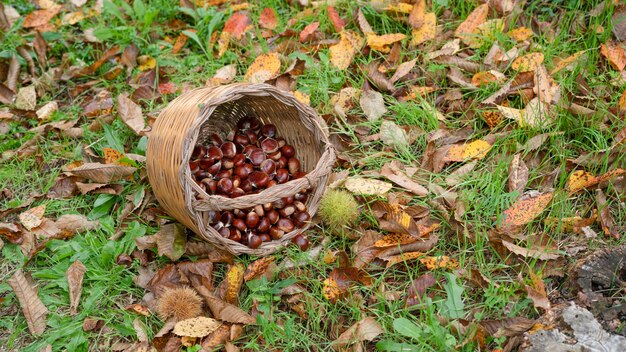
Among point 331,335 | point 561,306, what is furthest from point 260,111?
point 561,306

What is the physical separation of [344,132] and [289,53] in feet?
2.64

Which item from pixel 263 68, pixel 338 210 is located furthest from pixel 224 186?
pixel 263 68

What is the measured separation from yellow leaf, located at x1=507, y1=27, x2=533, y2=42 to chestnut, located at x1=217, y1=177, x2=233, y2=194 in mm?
1758

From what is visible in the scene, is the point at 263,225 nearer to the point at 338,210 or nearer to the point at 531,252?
the point at 338,210

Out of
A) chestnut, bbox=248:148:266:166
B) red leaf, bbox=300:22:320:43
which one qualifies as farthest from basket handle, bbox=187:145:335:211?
red leaf, bbox=300:22:320:43

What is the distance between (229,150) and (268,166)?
0.67 feet

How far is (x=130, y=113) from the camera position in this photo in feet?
11.5

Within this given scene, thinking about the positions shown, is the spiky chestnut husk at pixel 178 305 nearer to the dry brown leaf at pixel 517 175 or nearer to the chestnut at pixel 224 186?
the chestnut at pixel 224 186

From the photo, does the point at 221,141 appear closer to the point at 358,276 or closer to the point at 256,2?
the point at 358,276

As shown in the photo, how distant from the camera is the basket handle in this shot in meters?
2.55

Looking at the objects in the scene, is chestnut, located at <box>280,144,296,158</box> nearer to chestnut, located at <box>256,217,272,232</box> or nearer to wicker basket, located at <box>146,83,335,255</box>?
wicker basket, located at <box>146,83,335,255</box>

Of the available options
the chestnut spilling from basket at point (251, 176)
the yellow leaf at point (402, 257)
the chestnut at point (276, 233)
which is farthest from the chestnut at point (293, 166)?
the yellow leaf at point (402, 257)

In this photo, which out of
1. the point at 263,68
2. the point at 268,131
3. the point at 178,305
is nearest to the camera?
the point at 178,305

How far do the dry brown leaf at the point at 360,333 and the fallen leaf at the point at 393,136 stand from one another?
99 cm
